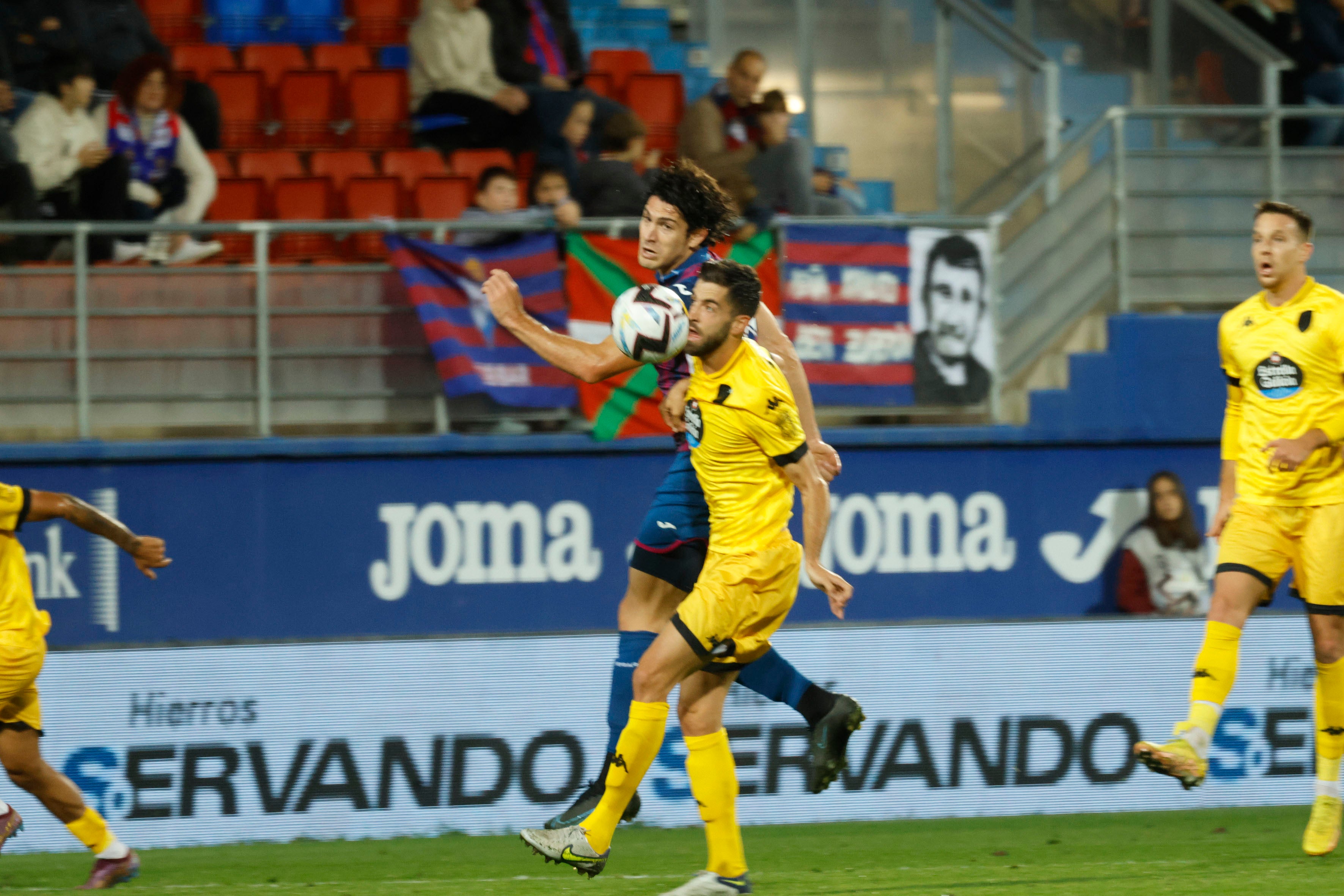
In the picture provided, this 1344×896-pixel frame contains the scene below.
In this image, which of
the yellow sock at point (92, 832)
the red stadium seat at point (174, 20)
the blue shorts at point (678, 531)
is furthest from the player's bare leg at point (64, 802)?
the red stadium seat at point (174, 20)

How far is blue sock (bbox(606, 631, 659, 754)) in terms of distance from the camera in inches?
232

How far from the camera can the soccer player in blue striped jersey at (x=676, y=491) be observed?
5.46m

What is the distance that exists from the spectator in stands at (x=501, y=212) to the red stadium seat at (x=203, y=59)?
273 centimetres

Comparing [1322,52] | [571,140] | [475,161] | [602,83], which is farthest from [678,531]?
[1322,52]

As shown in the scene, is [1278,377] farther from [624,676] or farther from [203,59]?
[203,59]

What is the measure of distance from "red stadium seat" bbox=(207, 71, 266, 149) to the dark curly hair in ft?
22.0

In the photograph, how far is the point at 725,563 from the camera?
5.21 meters

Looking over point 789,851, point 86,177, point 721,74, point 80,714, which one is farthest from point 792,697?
point 721,74

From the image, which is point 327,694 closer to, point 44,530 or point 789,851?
point 789,851

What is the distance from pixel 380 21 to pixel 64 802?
790cm

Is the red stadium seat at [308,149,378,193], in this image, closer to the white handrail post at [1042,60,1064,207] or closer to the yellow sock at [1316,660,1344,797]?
the white handrail post at [1042,60,1064,207]

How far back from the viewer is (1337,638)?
636 centimetres

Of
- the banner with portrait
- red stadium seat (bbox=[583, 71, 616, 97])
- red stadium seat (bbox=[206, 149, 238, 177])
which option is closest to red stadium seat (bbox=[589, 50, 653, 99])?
red stadium seat (bbox=[583, 71, 616, 97])

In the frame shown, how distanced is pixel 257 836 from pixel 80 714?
0.93 m
